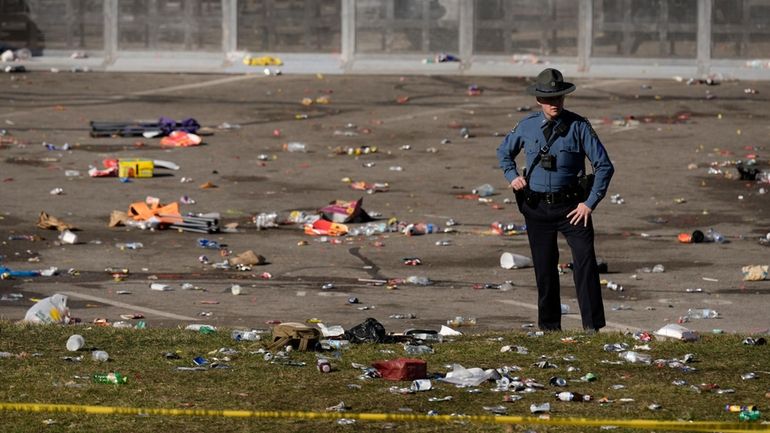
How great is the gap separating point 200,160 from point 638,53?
11099mm

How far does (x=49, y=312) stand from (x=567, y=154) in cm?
377

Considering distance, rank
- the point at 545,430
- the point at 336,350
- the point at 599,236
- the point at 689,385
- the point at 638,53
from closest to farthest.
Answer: the point at 545,430 → the point at 689,385 → the point at 336,350 → the point at 599,236 → the point at 638,53

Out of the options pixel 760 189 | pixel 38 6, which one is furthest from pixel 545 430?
pixel 38 6

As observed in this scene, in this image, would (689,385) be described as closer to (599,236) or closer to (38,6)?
(599,236)

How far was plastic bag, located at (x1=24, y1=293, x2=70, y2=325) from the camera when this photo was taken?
35.3ft

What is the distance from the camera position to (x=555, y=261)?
34.7 ft

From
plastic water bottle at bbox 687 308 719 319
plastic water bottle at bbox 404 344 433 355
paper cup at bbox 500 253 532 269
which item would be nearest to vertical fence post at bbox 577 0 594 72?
paper cup at bbox 500 253 532 269

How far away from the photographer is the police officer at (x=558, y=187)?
10273 mm

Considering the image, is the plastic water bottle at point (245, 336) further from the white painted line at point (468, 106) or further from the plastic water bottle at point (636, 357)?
the white painted line at point (468, 106)

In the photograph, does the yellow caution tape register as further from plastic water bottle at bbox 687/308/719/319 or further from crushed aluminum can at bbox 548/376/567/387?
plastic water bottle at bbox 687/308/719/319

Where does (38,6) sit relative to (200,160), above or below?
above

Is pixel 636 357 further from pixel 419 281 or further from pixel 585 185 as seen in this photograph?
pixel 419 281

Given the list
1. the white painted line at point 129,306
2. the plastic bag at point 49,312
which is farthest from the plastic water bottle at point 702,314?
the plastic bag at point 49,312

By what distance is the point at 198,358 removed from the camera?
9297mm
